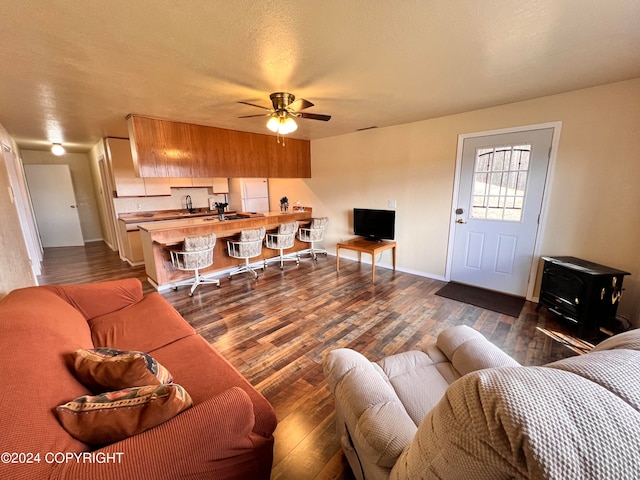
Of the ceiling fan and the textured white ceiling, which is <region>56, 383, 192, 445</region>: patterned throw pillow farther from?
the ceiling fan

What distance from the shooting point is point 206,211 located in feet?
19.8

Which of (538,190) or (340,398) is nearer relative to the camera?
(340,398)

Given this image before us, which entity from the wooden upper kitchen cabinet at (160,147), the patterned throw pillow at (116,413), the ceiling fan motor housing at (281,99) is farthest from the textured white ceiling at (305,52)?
the patterned throw pillow at (116,413)

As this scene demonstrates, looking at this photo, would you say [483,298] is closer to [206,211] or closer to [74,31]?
[74,31]

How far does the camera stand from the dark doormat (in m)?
3.06

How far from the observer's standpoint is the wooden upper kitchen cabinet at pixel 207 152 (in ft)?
11.0

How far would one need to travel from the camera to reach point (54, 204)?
6191mm

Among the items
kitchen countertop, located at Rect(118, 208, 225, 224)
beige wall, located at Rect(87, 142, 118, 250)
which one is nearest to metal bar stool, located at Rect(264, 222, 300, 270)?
kitchen countertop, located at Rect(118, 208, 225, 224)

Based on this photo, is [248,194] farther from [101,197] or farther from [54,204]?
[54,204]

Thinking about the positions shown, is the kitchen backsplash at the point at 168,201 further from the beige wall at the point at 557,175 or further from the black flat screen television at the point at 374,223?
the black flat screen television at the point at 374,223

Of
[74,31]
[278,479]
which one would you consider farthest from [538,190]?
[74,31]

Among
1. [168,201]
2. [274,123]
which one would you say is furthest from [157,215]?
[274,123]

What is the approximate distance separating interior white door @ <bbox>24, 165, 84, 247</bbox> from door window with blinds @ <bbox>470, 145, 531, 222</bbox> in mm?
8811

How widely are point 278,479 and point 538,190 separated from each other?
3.73 m
